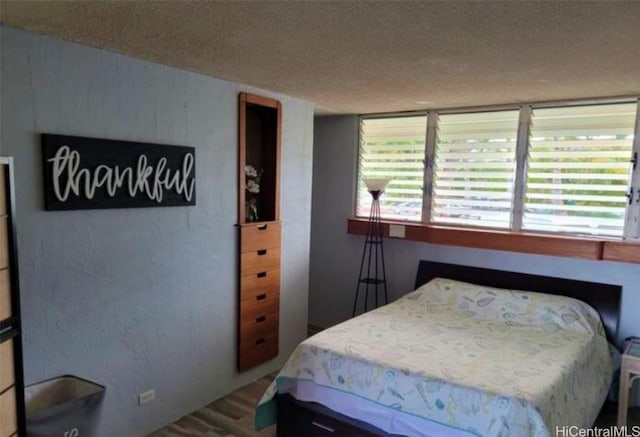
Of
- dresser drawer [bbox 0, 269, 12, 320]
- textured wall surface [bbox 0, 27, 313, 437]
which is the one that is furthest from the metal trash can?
dresser drawer [bbox 0, 269, 12, 320]

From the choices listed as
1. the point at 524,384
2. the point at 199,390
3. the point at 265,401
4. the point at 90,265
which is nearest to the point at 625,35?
the point at 524,384

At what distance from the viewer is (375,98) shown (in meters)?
3.50

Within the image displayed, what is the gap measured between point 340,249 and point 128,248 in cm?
242

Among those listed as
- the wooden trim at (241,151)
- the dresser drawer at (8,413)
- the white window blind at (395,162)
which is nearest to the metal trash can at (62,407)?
the dresser drawer at (8,413)

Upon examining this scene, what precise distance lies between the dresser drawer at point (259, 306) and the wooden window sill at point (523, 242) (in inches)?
48.2

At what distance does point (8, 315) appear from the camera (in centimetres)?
156

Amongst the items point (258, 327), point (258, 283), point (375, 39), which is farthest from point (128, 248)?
point (375, 39)

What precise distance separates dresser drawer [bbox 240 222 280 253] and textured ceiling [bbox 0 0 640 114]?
1.06m

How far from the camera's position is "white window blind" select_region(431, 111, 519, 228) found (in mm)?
3650

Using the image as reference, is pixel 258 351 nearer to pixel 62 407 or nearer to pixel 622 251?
pixel 62 407

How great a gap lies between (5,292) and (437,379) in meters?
1.89

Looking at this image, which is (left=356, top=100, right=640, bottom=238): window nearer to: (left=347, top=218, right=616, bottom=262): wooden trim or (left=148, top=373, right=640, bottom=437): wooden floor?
Answer: (left=347, top=218, right=616, bottom=262): wooden trim

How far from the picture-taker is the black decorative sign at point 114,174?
2.19 m

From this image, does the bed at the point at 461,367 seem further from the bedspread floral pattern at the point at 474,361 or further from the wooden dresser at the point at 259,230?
the wooden dresser at the point at 259,230
